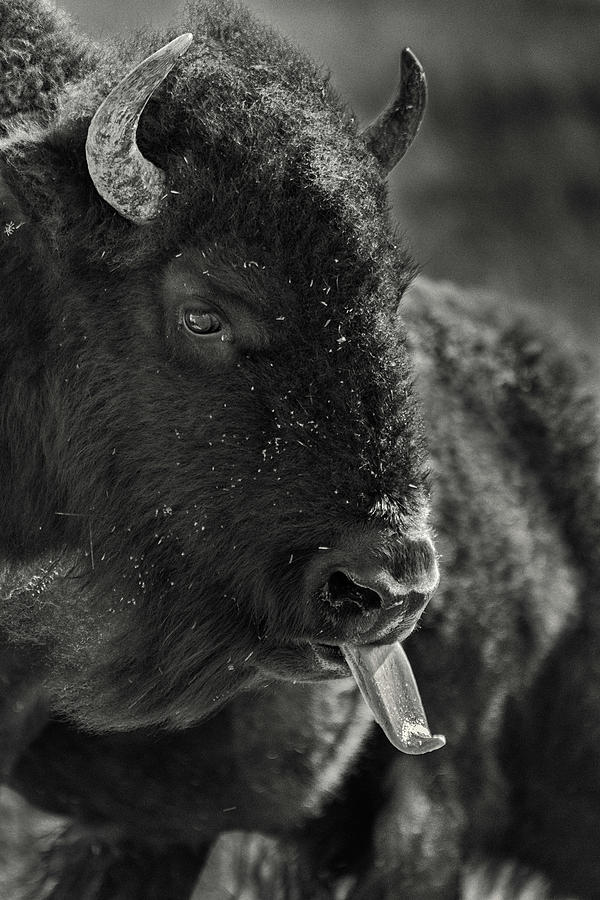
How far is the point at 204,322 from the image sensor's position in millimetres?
3350

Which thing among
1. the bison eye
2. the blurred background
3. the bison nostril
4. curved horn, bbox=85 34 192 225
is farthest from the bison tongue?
the blurred background

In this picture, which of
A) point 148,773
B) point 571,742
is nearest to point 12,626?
point 148,773

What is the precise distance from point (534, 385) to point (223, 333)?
279 cm

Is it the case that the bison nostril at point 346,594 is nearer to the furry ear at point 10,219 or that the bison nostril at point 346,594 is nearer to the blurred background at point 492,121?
the furry ear at point 10,219

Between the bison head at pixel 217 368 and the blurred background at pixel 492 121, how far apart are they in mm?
9995

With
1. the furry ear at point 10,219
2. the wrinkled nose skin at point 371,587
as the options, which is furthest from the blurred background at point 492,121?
the wrinkled nose skin at point 371,587

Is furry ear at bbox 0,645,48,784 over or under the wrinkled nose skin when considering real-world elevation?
under

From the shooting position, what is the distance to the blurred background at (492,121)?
551 inches

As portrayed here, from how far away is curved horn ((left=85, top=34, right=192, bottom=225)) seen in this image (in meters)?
3.17

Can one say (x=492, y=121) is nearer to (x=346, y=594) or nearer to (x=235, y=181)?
(x=235, y=181)

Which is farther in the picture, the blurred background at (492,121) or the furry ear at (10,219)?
the blurred background at (492,121)

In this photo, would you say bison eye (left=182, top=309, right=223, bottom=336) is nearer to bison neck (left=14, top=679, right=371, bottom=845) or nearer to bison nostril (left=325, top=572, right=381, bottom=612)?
bison nostril (left=325, top=572, right=381, bottom=612)

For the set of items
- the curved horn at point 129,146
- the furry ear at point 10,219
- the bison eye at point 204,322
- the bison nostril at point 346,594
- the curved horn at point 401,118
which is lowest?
the bison nostril at point 346,594

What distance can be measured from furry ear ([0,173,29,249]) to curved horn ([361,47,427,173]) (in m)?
1.05
